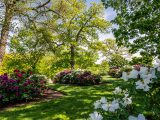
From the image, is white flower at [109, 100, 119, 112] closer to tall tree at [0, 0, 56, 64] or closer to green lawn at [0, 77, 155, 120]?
green lawn at [0, 77, 155, 120]

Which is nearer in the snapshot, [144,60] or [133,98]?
[133,98]

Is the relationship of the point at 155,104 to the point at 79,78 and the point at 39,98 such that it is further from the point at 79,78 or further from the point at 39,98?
the point at 79,78

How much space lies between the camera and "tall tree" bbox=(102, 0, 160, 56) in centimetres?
1533

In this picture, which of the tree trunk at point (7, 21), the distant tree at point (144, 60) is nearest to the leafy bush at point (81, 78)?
the distant tree at point (144, 60)

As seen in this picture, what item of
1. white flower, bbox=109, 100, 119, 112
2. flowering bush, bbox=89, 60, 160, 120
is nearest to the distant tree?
flowering bush, bbox=89, 60, 160, 120

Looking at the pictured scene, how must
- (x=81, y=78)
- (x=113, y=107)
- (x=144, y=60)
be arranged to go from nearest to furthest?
(x=113, y=107) → (x=144, y=60) → (x=81, y=78)

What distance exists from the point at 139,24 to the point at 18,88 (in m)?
6.74

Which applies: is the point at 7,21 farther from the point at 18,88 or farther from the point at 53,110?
the point at 53,110

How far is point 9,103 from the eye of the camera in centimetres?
1348

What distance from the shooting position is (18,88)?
44.3 ft

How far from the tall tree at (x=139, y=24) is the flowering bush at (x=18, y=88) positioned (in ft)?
17.3

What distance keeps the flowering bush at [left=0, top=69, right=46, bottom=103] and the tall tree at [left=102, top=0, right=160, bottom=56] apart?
5283 mm

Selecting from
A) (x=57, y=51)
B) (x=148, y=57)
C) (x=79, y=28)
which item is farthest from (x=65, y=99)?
(x=79, y=28)

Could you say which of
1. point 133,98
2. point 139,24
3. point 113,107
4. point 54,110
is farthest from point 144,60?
point 113,107
